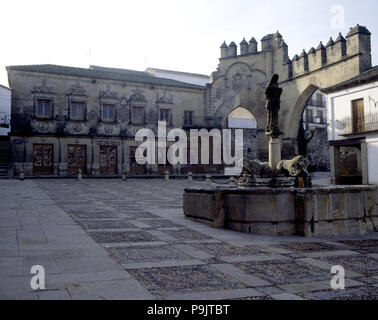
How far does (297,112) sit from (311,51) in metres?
4.58

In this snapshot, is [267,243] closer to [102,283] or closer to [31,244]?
[102,283]

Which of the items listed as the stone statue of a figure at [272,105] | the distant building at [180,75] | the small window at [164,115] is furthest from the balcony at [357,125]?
the distant building at [180,75]

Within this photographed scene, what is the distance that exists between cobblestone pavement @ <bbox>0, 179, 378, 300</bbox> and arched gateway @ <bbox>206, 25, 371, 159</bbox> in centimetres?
2042

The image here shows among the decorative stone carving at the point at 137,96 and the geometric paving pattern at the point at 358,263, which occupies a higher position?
the decorative stone carving at the point at 137,96

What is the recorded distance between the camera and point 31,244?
16.1ft

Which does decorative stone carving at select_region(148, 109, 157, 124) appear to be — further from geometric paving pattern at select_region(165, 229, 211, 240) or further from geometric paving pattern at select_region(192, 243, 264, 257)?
geometric paving pattern at select_region(192, 243, 264, 257)

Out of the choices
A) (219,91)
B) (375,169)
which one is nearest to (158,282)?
(375,169)

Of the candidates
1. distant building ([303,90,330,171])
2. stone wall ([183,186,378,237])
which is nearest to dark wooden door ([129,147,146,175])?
distant building ([303,90,330,171])

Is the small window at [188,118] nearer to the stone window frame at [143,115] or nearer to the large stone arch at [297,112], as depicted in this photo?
the stone window frame at [143,115]

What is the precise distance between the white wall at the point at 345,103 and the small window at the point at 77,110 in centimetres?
1696

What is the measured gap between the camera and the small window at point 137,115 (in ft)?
91.1

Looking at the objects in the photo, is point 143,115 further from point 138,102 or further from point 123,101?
point 123,101

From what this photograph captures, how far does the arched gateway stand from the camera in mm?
24234

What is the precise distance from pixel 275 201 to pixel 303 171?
257cm
